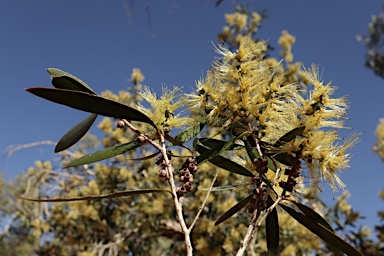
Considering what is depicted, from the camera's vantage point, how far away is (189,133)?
0.78 m

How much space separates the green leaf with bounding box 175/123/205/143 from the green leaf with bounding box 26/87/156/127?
120mm

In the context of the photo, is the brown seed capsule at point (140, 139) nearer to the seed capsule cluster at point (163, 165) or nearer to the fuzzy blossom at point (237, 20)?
the seed capsule cluster at point (163, 165)

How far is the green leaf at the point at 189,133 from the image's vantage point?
0.77m

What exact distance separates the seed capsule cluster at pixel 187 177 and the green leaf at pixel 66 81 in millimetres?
202

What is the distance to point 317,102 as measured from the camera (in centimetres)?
73

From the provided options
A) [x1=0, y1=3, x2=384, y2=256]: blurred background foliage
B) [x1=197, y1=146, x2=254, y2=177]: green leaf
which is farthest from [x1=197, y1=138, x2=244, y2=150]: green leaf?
[x1=0, y1=3, x2=384, y2=256]: blurred background foliage

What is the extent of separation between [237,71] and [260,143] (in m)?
0.14

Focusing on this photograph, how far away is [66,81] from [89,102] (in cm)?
4

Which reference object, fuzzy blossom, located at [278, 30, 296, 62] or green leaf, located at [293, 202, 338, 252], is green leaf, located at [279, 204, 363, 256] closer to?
green leaf, located at [293, 202, 338, 252]

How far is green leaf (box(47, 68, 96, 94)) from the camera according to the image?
0.57 meters

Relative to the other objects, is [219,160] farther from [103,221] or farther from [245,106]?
[103,221]

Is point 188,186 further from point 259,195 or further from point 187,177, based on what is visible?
point 259,195

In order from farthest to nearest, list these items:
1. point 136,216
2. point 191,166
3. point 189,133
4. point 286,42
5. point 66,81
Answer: point 286,42
point 136,216
point 189,133
point 191,166
point 66,81

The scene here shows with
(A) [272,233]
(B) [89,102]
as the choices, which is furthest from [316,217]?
(B) [89,102]
